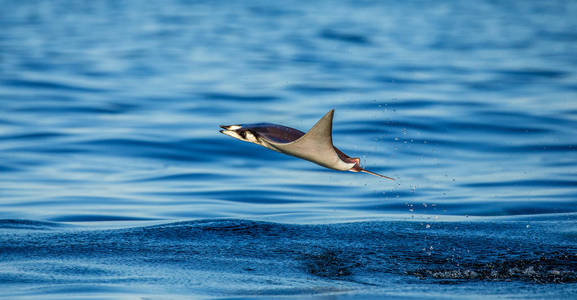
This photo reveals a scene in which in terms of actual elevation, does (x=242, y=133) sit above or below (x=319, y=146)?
above

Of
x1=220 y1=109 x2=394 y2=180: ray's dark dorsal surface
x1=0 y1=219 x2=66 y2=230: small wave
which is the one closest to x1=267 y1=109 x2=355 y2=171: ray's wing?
x1=220 y1=109 x2=394 y2=180: ray's dark dorsal surface

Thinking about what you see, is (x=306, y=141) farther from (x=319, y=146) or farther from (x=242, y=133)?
(x=242, y=133)

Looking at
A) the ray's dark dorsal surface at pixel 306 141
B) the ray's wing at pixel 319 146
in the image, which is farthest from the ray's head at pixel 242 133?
the ray's wing at pixel 319 146

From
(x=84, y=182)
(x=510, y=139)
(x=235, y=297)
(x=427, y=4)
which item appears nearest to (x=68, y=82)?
(x=84, y=182)

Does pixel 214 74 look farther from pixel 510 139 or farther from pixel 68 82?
pixel 510 139

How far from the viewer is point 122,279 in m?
4.92

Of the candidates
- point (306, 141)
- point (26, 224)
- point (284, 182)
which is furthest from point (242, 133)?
point (284, 182)

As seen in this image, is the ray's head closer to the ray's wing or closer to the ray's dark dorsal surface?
the ray's dark dorsal surface

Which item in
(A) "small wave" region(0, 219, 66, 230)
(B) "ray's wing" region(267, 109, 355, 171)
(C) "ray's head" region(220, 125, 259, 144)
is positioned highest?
(C) "ray's head" region(220, 125, 259, 144)

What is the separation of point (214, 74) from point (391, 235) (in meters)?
12.2

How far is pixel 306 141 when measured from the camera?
3.92 metres

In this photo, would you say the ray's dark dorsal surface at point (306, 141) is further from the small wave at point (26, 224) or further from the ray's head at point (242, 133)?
the small wave at point (26, 224)

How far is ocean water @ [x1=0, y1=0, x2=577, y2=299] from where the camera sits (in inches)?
201

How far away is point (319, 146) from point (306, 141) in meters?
0.09
